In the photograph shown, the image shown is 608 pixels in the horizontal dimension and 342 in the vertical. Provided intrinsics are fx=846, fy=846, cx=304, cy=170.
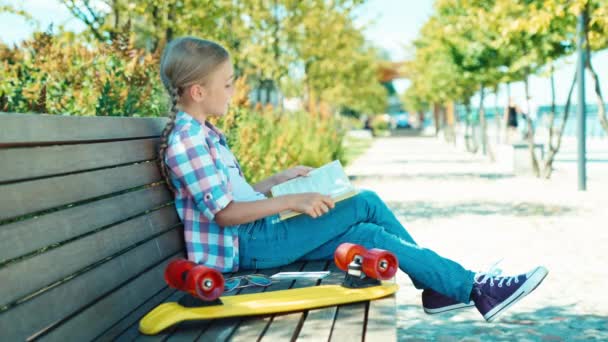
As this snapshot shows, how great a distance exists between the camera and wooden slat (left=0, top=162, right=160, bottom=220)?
7.04ft

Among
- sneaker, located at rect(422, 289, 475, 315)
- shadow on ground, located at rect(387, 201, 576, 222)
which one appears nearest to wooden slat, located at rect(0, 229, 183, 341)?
sneaker, located at rect(422, 289, 475, 315)

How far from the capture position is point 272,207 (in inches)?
128

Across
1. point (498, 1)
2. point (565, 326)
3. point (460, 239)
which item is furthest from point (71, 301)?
point (498, 1)

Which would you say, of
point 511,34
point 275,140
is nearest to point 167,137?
point 275,140

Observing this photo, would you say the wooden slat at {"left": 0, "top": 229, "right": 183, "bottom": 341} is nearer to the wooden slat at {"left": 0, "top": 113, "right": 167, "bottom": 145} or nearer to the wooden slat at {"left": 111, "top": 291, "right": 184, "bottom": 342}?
the wooden slat at {"left": 111, "top": 291, "right": 184, "bottom": 342}

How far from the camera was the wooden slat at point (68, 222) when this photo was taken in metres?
2.09

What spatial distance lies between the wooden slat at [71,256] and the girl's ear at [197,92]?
48 centimetres

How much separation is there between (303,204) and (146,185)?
0.63 m

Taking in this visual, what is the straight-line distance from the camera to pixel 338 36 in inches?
955

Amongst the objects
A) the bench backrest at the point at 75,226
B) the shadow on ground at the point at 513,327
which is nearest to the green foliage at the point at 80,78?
the shadow on ground at the point at 513,327

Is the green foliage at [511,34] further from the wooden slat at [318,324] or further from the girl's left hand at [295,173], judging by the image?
the wooden slat at [318,324]

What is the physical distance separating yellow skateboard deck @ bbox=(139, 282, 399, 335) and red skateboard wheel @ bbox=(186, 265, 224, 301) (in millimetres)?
61

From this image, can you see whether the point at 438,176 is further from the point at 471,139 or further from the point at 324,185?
the point at 471,139

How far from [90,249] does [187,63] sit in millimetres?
1061
